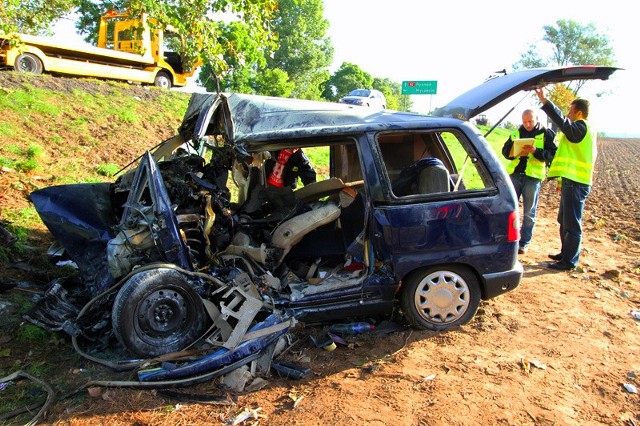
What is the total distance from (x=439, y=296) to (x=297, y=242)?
1258 millimetres

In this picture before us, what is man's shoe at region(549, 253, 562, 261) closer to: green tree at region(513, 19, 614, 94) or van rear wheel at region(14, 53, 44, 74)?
van rear wheel at region(14, 53, 44, 74)

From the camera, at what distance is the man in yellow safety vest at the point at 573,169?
5188mm

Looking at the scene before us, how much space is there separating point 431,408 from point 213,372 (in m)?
1.42

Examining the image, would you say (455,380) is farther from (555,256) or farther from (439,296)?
(555,256)

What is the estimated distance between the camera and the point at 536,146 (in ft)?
19.6

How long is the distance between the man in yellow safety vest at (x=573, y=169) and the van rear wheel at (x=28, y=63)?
12.0 m

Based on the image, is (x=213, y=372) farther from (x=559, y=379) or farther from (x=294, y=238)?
(x=559, y=379)

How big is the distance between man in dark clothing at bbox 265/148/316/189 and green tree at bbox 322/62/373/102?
39657 millimetres

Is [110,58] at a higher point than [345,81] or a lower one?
lower

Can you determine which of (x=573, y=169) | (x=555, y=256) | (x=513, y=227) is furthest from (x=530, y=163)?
(x=513, y=227)

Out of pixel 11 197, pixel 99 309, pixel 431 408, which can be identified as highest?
pixel 11 197

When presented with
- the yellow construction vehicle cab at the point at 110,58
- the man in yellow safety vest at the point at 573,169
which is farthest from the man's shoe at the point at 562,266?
the yellow construction vehicle cab at the point at 110,58

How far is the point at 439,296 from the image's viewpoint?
3750 mm

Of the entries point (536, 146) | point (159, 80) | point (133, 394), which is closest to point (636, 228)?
point (536, 146)
